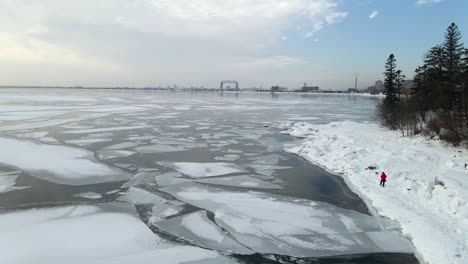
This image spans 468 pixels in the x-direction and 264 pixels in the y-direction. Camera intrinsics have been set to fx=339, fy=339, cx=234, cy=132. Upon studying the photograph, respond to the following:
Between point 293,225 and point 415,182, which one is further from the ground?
point 415,182

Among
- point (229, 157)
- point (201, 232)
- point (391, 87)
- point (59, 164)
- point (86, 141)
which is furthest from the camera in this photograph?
point (391, 87)

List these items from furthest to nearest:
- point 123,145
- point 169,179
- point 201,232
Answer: point 123,145 → point 169,179 → point 201,232

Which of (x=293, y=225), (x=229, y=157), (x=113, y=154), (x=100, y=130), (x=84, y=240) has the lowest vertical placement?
(x=293, y=225)

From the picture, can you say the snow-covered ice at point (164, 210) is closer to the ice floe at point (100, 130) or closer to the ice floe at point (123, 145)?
Answer: the ice floe at point (123, 145)

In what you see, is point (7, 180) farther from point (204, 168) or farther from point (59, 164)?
point (204, 168)

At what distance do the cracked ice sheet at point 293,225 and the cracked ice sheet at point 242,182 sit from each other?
695mm

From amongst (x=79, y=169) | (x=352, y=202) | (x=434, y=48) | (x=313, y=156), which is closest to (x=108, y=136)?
(x=79, y=169)

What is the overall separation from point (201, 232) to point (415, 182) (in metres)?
6.51

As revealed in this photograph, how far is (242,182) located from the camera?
9.65 meters

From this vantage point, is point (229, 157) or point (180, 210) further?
point (229, 157)

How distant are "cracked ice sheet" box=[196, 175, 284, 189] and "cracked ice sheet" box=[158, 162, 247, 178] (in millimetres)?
501

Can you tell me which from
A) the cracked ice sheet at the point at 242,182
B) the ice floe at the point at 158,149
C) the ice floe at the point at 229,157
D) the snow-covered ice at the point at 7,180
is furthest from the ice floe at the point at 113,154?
the cracked ice sheet at the point at 242,182

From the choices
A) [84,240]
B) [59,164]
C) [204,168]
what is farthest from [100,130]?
[84,240]

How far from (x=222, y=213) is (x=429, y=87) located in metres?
21.5
